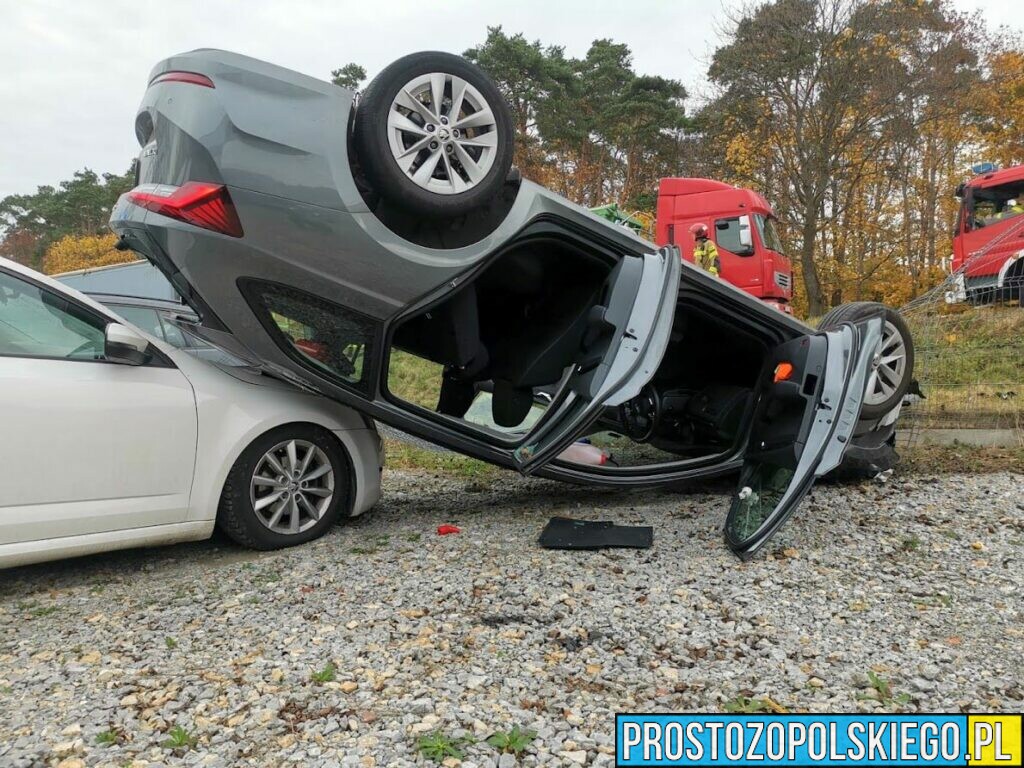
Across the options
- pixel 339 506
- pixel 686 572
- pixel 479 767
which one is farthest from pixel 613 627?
pixel 339 506

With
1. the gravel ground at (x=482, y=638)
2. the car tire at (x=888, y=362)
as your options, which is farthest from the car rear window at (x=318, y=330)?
the car tire at (x=888, y=362)

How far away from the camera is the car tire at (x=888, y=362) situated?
4.97 meters

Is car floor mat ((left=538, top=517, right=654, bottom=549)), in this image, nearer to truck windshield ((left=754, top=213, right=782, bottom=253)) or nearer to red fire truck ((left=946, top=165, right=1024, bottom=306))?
truck windshield ((left=754, top=213, right=782, bottom=253))

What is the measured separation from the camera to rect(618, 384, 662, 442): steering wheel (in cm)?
542

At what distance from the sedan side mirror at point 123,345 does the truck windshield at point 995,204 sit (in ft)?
51.3

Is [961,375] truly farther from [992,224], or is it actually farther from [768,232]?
[992,224]

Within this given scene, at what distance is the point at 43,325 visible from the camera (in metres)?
3.39

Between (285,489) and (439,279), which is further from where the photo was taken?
(285,489)

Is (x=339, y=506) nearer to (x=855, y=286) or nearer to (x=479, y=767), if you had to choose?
(x=479, y=767)

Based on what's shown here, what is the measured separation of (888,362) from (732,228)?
7027mm

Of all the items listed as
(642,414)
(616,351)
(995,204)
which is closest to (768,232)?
(995,204)

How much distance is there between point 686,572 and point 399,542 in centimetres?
156

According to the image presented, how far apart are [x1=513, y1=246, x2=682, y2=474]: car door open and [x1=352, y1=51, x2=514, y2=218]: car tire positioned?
0.89 metres

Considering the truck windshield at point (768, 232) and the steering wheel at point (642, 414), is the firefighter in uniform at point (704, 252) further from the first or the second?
the steering wheel at point (642, 414)
